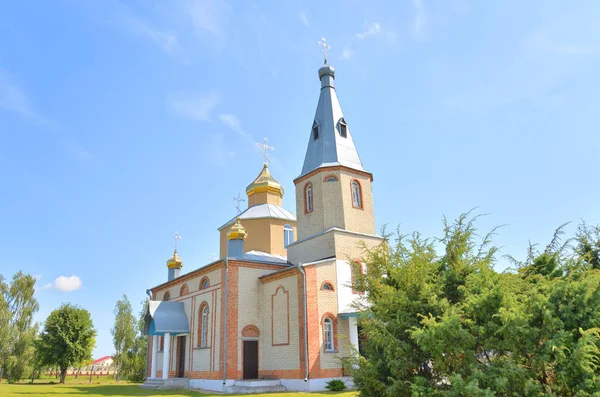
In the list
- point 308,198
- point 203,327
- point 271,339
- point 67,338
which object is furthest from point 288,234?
point 67,338

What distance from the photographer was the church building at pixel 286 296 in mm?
17031

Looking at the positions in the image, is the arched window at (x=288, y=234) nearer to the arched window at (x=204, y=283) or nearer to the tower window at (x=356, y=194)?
the arched window at (x=204, y=283)

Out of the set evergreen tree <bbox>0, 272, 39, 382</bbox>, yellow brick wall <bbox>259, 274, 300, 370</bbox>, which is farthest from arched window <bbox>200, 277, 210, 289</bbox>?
evergreen tree <bbox>0, 272, 39, 382</bbox>

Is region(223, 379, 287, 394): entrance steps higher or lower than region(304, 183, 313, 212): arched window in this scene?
lower

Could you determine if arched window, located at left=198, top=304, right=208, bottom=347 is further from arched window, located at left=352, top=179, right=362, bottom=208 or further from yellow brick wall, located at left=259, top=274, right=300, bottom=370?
arched window, located at left=352, top=179, right=362, bottom=208

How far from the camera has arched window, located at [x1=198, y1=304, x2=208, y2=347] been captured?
1977 cm

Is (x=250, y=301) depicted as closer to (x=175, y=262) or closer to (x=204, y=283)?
(x=204, y=283)

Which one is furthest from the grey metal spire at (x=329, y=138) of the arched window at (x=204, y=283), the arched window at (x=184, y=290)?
the arched window at (x=184, y=290)

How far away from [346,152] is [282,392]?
1089 cm

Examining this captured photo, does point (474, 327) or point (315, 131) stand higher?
point (315, 131)

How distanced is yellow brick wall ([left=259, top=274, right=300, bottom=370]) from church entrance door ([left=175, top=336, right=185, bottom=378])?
16.1 ft

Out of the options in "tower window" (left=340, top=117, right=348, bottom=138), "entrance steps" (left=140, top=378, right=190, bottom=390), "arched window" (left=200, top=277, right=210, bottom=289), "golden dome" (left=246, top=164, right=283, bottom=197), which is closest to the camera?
"entrance steps" (left=140, top=378, right=190, bottom=390)

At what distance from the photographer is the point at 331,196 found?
19.7m

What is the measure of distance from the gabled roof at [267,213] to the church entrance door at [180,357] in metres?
6.80
